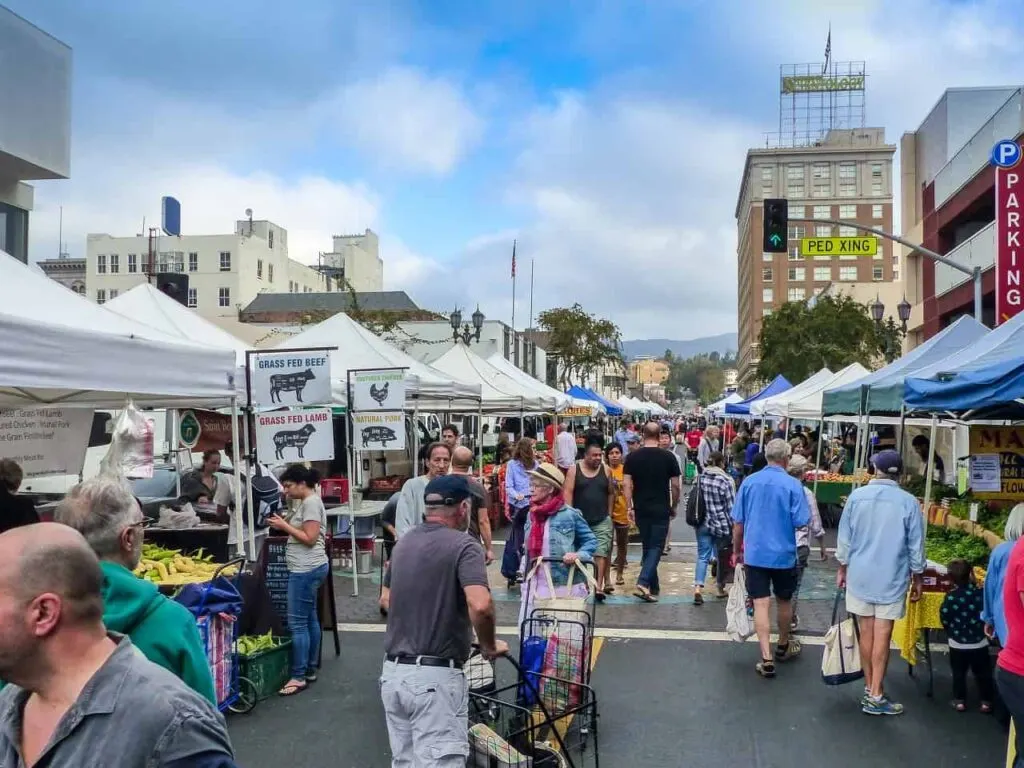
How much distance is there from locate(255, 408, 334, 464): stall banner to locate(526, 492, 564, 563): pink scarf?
296cm

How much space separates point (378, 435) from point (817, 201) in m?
123

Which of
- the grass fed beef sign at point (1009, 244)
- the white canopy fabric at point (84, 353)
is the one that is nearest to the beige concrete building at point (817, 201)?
the grass fed beef sign at point (1009, 244)

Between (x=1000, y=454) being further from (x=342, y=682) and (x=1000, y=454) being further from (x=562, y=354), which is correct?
(x=562, y=354)

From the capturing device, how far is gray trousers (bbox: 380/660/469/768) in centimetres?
382

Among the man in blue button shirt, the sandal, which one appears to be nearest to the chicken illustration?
the sandal

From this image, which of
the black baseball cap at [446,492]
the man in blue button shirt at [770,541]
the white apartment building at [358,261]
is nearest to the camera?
the black baseball cap at [446,492]

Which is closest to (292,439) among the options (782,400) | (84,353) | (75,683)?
(84,353)

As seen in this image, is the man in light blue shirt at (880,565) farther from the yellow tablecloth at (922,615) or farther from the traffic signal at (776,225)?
the traffic signal at (776,225)

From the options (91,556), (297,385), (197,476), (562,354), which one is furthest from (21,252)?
(562,354)

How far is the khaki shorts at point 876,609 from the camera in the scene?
6145 millimetres

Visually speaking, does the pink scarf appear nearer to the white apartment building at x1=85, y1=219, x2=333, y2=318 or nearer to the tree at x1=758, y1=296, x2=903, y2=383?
the tree at x1=758, y1=296, x2=903, y2=383

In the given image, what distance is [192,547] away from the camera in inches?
307

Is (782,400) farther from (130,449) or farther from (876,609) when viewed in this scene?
(130,449)

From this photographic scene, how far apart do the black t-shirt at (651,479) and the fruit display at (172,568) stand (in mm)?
4643
